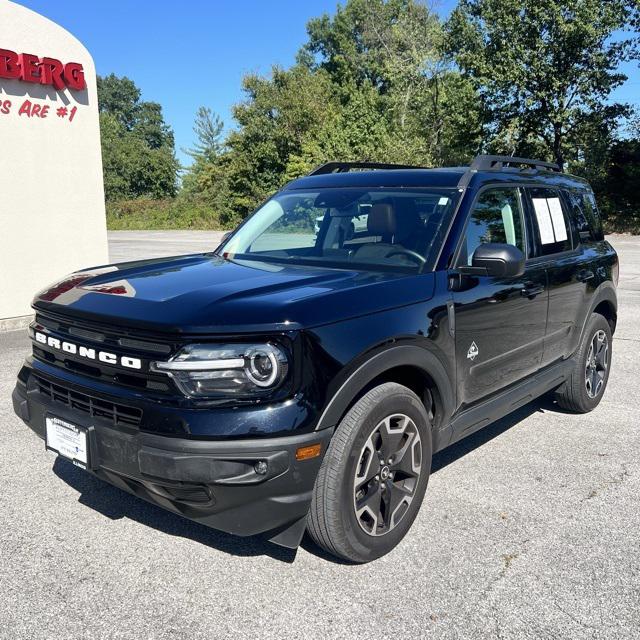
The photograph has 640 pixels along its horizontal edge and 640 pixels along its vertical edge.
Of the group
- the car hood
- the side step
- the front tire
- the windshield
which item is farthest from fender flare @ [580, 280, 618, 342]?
the front tire

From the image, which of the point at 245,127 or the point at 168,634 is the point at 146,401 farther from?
the point at 245,127

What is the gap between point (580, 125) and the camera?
29.2 m

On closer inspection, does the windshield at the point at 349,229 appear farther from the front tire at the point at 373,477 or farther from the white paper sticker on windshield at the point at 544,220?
the white paper sticker on windshield at the point at 544,220

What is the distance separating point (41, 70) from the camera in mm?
9156

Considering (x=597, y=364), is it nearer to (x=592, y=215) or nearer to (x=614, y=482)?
(x=592, y=215)

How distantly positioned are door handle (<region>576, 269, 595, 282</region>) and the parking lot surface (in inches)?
52.4

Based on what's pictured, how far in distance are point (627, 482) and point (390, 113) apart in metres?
35.5

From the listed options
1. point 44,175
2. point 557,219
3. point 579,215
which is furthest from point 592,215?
point 44,175

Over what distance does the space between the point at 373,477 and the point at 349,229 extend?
159 centimetres

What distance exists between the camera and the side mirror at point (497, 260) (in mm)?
3301

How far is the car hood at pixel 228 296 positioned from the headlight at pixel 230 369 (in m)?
0.08

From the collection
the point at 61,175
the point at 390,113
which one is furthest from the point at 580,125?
the point at 61,175

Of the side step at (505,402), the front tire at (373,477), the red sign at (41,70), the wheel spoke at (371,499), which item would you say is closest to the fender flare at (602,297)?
the side step at (505,402)

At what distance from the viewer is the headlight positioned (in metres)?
2.48
